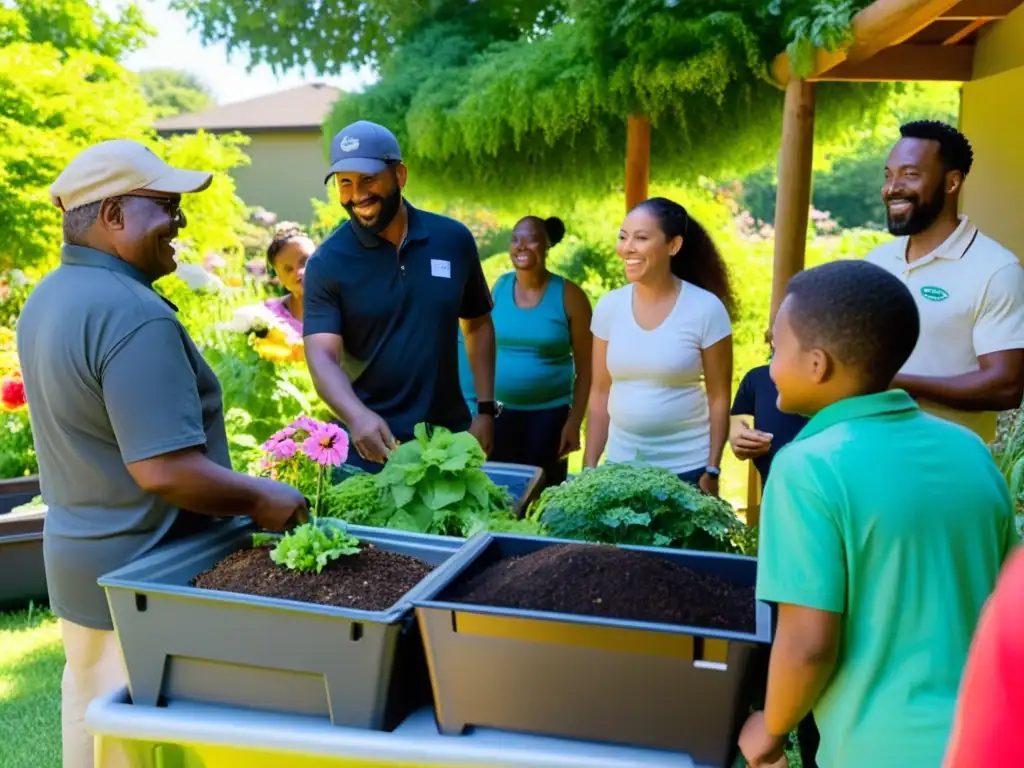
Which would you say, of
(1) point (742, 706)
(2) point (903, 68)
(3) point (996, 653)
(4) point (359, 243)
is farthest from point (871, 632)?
(2) point (903, 68)

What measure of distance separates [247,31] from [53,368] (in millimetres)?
4086

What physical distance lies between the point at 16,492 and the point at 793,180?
4277mm

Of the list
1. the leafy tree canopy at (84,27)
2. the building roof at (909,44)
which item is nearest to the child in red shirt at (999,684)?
the building roof at (909,44)

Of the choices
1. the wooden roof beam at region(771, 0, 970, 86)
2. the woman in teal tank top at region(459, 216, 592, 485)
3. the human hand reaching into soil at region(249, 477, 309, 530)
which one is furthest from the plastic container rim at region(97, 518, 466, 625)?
the woman in teal tank top at region(459, 216, 592, 485)

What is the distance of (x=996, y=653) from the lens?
50cm

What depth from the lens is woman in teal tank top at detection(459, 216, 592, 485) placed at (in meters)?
4.41

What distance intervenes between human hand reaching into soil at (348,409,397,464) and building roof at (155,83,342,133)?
26.8 meters

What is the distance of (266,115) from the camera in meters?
30.7

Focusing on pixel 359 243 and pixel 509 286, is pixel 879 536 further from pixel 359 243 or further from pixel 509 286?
pixel 509 286

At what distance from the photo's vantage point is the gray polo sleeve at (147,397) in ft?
5.58

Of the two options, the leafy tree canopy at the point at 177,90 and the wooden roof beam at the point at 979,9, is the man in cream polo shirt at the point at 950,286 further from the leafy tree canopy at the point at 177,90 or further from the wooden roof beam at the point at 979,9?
the leafy tree canopy at the point at 177,90

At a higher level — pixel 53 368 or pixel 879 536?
pixel 53 368

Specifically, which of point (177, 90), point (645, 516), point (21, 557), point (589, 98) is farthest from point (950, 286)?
point (177, 90)

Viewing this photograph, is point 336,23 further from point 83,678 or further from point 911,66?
point 83,678
